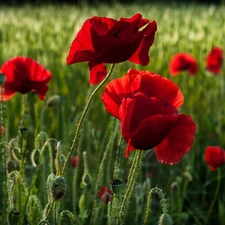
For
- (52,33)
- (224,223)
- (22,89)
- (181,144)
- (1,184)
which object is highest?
(52,33)

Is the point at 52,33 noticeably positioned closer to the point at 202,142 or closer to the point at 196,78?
the point at 196,78

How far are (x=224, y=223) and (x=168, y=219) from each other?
95 centimetres

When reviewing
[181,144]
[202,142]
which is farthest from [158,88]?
[202,142]

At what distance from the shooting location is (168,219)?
116 cm

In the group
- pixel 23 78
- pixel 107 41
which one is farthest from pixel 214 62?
pixel 107 41

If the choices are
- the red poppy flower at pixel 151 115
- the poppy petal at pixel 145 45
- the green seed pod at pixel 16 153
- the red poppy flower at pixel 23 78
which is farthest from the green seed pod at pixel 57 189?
the red poppy flower at pixel 23 78

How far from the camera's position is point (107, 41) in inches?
44.7

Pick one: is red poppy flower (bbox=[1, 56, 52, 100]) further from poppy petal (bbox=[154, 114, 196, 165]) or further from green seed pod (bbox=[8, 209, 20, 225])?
poppy petal (bbox=[154, 114, 196, 165])

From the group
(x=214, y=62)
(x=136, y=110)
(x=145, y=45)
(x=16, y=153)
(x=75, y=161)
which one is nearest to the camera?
(x=136, y=110)

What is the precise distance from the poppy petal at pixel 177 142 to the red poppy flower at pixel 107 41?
16 cm

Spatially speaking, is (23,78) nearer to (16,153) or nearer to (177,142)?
(16,153)

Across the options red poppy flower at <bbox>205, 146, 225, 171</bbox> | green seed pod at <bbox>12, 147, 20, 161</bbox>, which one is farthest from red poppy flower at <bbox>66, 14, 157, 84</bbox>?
red poppy flower at <bbox>205, 146, 225, 171</bbox>

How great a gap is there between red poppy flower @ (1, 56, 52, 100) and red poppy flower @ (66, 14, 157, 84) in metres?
0.51

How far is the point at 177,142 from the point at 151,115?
3.0 inches
